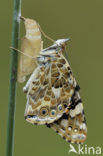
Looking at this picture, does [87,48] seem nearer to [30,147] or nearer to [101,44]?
[101,44]

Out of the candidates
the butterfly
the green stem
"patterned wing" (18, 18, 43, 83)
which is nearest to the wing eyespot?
the butterfly

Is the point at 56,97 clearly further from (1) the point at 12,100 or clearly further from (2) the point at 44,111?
(1) the point at 12,100

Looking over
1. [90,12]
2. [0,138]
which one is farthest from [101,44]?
[0,138]

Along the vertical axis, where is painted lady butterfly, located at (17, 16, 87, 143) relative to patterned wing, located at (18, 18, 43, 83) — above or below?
below

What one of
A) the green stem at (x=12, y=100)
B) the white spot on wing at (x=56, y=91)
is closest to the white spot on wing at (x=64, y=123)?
the white spot on wing at (x=56, y=91)

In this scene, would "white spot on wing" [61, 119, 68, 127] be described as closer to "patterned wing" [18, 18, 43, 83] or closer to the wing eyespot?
the wing eyespot

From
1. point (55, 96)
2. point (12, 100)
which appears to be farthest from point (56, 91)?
point (12, 100)

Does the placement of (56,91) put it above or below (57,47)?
below
